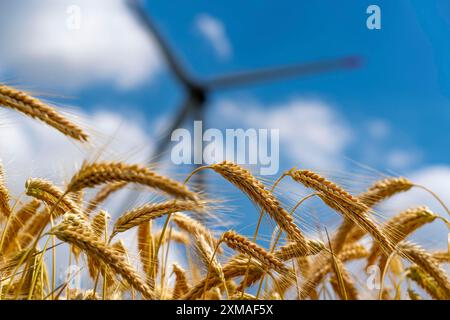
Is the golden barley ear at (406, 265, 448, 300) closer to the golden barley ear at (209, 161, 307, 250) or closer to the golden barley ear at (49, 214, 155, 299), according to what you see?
the golden barley ear at (209, 161, 307, 250)

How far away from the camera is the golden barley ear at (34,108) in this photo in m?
3.41

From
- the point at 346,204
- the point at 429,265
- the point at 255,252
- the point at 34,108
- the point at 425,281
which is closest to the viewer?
the point at 34,108

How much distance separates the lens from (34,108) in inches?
139

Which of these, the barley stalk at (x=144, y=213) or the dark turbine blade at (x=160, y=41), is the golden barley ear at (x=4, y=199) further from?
the dark turbine blade at (x=160, y=41)

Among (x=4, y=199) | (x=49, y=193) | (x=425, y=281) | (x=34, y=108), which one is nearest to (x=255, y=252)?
(x=49, y=193)

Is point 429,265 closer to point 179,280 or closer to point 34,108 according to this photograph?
point 179,280

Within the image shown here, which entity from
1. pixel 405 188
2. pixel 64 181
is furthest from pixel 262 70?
pixel 64 181

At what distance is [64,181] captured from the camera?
4309mm

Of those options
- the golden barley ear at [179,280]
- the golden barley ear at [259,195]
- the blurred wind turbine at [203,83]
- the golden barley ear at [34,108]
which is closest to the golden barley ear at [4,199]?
the golden barley ear at [34,108]

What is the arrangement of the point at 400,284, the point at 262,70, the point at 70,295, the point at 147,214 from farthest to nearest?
the point at 262,70, the point at 400,284, the point at 70,295, the point at 147,214

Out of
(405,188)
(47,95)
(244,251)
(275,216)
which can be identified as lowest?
(244,251)

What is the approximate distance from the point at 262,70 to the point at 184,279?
13814 millimetres
